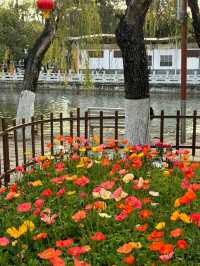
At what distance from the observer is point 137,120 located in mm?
6770

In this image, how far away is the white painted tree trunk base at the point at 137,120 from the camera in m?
6.77

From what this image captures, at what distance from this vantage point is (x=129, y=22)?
6445mm

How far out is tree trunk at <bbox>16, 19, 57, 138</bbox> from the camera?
1180 cm

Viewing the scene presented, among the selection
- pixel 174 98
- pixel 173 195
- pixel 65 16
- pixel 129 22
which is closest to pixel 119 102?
pixel 174 98

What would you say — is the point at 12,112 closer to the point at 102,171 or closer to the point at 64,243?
the point at 102,171

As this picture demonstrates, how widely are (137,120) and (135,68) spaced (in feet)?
2.53

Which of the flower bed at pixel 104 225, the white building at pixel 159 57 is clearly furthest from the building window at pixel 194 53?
the flower bed at pixel 104 225

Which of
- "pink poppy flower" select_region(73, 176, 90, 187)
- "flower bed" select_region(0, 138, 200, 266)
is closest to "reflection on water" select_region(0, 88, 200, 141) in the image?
"flower bed" select_region(0, 138, 200, 266)

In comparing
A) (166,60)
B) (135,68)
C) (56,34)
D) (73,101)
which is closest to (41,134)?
(135,68)

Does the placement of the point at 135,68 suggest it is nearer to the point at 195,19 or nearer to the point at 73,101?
the point at 195,19

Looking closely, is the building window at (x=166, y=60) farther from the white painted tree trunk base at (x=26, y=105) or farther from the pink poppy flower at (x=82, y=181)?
the pink poppy flower at (x=82, y=181)

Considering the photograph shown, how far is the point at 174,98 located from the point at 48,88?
39.9 ft

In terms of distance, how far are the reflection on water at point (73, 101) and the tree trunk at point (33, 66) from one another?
11690 mm

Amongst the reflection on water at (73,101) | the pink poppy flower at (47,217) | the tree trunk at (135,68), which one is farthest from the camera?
the reflection on water at (73,101)
